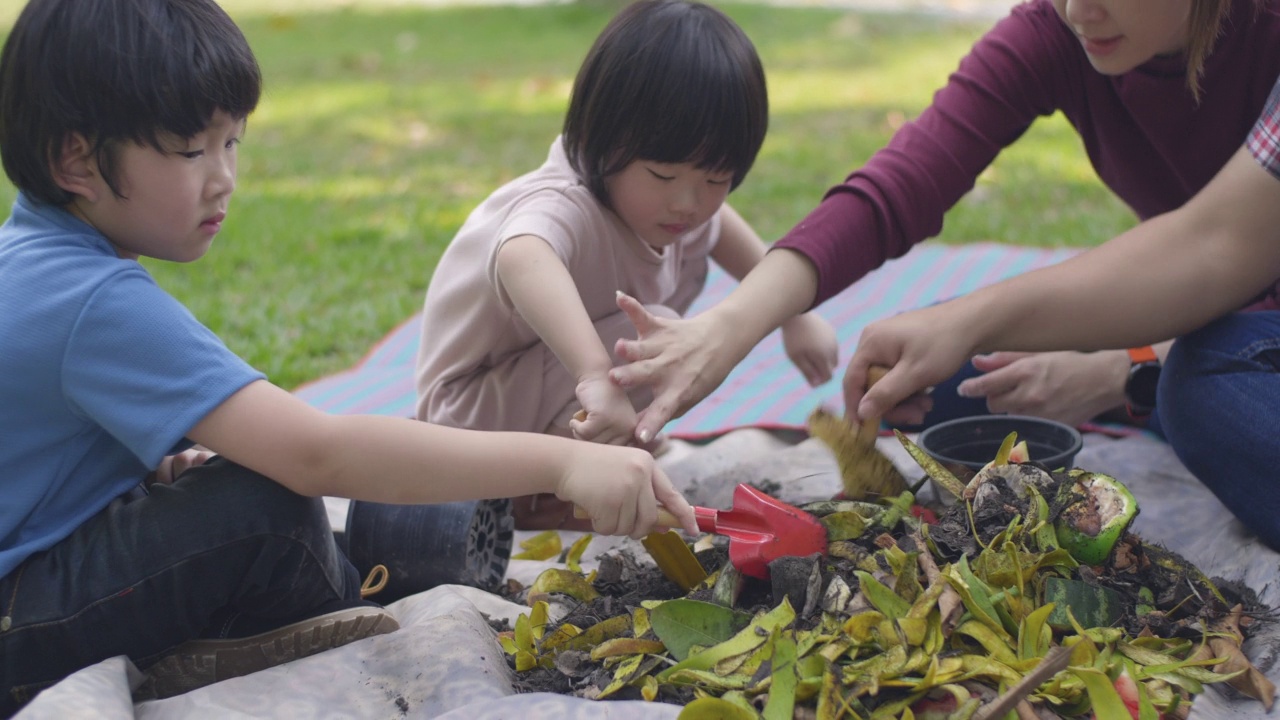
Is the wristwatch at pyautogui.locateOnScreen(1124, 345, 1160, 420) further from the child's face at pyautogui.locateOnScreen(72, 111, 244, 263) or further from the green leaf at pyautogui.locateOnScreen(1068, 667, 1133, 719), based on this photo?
the child's face at pyautogui.locateOnScreen(72, 111, 244, 263)

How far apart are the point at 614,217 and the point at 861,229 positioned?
48 centimetres

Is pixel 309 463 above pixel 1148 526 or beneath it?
above

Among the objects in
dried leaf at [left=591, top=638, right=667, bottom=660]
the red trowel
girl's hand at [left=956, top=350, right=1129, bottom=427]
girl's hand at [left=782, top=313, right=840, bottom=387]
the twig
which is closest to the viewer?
the twig

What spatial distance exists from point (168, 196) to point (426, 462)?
50 centimetres

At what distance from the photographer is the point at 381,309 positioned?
366 centimetres

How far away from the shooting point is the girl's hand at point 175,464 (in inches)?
76.4

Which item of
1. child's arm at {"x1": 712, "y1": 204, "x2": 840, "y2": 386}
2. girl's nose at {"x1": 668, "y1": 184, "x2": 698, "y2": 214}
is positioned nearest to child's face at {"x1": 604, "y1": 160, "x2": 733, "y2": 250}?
girl's nose at {"x1": 668, "y1": 184, "x2": 698, "y2": 214}

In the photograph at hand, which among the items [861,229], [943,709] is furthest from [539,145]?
[943,709]

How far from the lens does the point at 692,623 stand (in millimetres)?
1652

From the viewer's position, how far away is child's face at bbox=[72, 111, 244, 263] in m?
1.61

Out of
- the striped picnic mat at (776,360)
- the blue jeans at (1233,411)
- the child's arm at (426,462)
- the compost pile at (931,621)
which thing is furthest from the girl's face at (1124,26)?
the child's arm at (426,462)

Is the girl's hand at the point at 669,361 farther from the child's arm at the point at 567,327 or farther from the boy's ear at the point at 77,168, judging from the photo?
the boy's ear at the point at 77,168

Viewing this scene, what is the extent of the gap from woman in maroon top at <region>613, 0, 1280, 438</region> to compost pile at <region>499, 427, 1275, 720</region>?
34 cm

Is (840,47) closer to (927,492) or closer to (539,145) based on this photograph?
(539,145)
